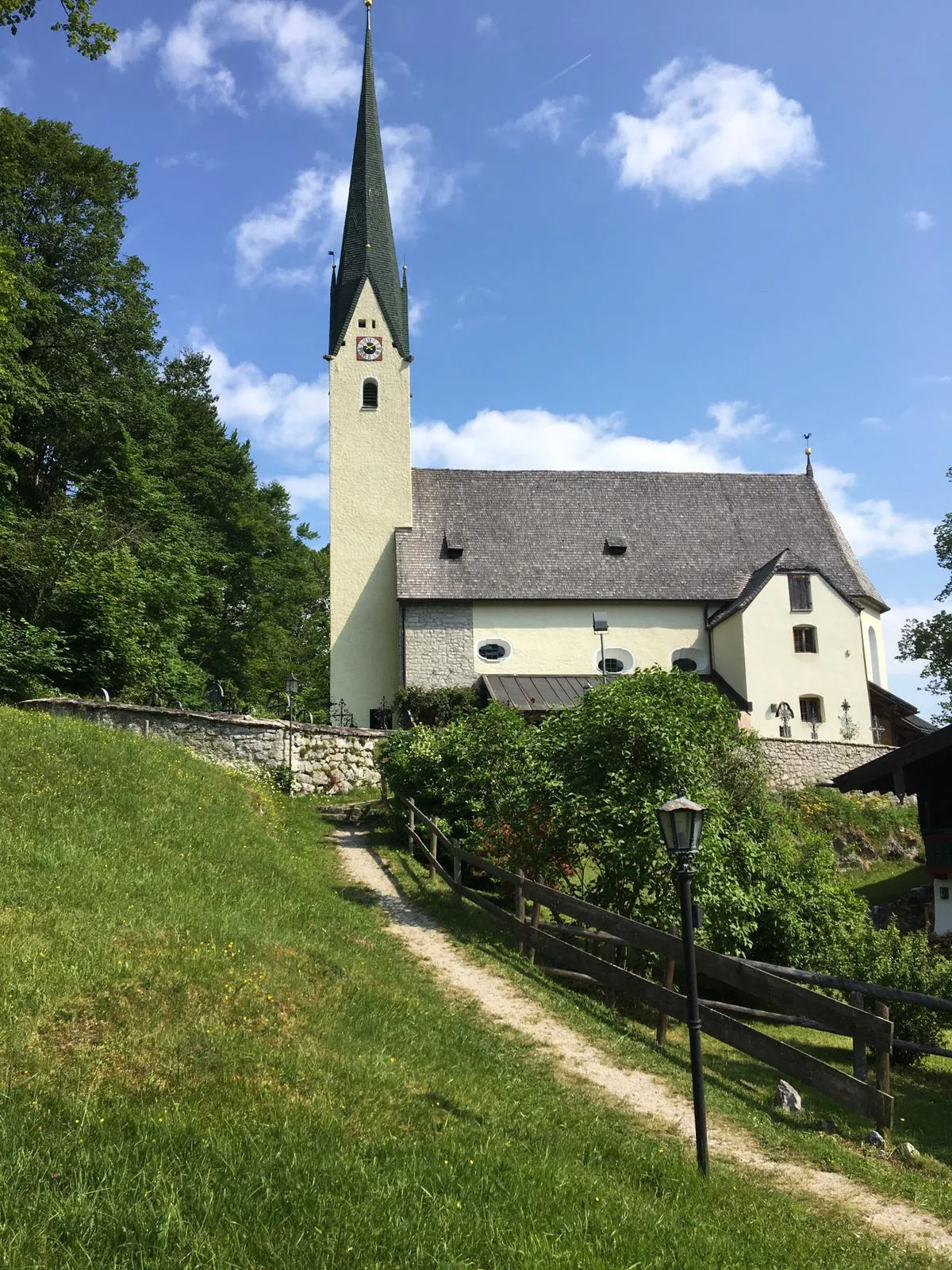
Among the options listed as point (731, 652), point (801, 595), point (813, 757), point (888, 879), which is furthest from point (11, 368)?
point (888, 879)

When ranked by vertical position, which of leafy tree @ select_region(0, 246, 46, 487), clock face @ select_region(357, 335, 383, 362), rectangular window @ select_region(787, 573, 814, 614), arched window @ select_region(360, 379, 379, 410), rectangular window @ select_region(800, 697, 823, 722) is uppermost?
clock face @ select_region(357, 335, 383, 362)

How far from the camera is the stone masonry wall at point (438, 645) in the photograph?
29.1 m

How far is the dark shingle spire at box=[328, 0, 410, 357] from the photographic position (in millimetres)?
32906

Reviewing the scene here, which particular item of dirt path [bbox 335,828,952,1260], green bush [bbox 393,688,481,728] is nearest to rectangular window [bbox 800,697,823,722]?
green bush [bbox 393,688,481,728]

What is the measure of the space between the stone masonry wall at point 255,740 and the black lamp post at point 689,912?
629 inches

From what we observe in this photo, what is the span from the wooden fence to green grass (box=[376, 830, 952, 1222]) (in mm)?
239

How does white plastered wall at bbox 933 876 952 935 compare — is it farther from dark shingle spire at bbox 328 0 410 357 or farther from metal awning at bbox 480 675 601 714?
dark shingle spire at bbox 328 0 410 357

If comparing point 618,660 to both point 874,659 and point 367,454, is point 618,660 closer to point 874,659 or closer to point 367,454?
point 874,659

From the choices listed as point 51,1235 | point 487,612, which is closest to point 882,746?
point 487,612

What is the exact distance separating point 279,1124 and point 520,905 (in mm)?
6674

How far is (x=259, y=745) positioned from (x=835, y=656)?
17.4 metres

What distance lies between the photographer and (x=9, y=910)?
773cm

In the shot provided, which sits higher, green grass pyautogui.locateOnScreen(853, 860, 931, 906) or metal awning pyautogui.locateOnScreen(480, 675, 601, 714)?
metal awning pyautogui.locateOnScreen(480, 675, 601, 714)

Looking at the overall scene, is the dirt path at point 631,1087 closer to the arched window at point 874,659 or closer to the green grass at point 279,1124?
the green grass at point 279,1124
